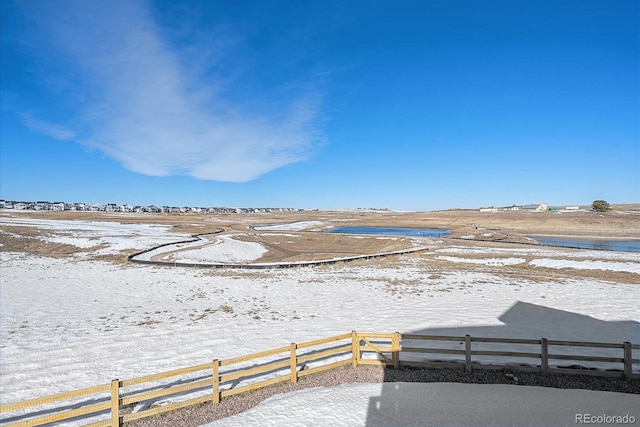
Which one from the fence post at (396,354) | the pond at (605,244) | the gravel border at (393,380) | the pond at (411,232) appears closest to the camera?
the gravel border at (393,380)

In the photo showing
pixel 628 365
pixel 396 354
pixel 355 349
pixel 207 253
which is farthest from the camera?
pixel 207 253

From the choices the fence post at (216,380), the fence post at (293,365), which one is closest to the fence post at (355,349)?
the fence post at (293,365)

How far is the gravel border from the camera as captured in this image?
8086 mm

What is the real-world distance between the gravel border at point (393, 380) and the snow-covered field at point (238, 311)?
328cm

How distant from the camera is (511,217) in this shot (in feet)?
315

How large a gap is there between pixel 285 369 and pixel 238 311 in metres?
7.73

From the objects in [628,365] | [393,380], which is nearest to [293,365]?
[393,380]

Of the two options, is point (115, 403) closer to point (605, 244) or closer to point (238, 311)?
point (238, 311)

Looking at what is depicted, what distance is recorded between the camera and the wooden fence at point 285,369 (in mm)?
7914

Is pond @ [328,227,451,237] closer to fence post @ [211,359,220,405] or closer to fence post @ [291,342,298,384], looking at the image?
fence post @ [291,342,298,384]

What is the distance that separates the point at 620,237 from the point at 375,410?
71.9 meters

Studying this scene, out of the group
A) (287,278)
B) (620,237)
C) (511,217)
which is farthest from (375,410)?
(511,217)

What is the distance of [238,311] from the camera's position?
17.6 meters

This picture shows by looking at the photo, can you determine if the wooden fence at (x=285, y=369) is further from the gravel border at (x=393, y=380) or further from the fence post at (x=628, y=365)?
the gravel border at (x=393, y=380)
